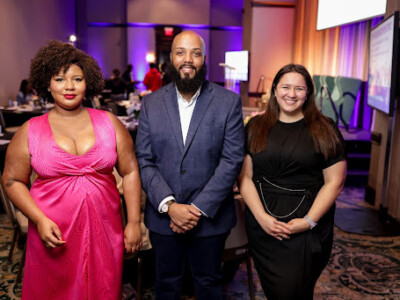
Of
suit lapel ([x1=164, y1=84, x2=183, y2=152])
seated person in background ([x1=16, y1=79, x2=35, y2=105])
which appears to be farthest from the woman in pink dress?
seated person in background ([x1=16, y1=79, x2=35, y2=105])

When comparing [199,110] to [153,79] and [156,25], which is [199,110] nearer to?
[153,79]

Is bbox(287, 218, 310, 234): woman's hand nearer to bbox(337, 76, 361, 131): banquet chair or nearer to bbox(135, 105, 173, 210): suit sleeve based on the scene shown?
bbox(135, 105, 173, 210): suit sleeve

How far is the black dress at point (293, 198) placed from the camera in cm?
199

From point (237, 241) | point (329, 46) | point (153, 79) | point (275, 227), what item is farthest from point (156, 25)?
point (275, 227)

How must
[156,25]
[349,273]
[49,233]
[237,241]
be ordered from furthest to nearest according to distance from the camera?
1. [156,25]
2. [349,273]
3. [237,241]
4. [49,233]

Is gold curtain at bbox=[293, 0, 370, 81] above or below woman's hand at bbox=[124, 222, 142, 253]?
above

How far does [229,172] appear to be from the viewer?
1.92 m

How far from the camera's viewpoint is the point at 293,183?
2.02 m

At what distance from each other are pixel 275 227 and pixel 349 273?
1.55 meters

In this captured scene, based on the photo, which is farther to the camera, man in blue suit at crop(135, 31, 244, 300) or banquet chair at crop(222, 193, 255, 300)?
banquet chair at crop(222, 193, 255, 300)

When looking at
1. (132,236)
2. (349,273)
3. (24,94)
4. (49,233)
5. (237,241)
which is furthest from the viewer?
(24,94)

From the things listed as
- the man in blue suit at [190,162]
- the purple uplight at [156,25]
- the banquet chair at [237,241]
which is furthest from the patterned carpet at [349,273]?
the purple uplight at [156,25]

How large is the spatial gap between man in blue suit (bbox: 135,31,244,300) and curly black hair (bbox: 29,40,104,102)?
1.16 ft

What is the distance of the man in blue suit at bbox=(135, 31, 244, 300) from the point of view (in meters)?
1.92
